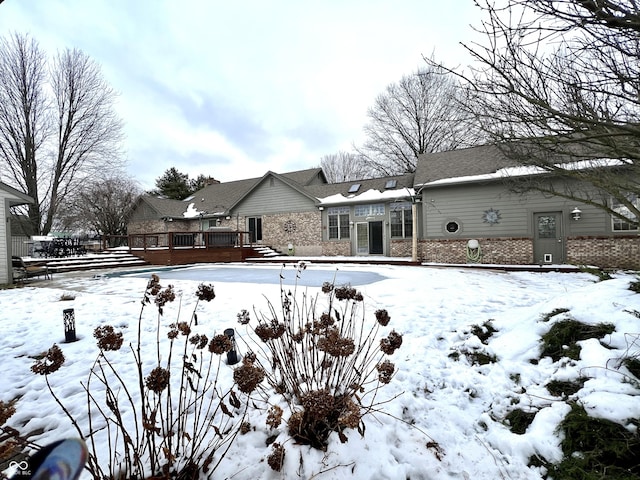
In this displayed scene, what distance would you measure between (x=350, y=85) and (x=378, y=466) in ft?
55.8

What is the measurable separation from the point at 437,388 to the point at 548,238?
474 inches

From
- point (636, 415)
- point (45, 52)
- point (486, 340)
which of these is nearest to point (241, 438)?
point (636, 415)

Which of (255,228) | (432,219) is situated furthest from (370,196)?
(255,228)

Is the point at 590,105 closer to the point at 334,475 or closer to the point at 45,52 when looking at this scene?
the point at 334,475

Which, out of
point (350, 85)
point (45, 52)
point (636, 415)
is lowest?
point (636, 415)

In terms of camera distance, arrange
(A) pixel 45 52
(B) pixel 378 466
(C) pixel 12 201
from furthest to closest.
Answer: (A) pixel 45 52
(C) pixel 12 201
(B) pixel 378 466

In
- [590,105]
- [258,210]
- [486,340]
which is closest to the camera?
[590,105]

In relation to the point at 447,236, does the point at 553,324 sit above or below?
below

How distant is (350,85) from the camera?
15586mm

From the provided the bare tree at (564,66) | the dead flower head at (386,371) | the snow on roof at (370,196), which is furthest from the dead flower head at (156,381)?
the snow on roof at (370,196)

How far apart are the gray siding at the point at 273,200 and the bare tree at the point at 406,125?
1160 cm

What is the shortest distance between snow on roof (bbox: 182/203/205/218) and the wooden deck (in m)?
4.83

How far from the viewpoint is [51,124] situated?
735 inches

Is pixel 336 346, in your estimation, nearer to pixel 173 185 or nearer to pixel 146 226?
pixel 146 226
